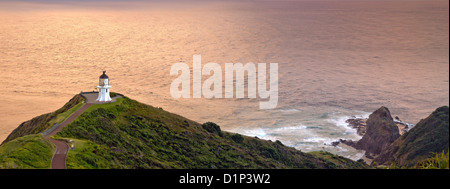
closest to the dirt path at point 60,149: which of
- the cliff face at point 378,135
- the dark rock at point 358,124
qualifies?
the cliff face at point 378,135

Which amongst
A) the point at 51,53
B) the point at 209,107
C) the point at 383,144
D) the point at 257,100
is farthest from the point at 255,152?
the point at 51,53

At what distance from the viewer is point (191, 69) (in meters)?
152

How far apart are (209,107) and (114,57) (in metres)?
57.8

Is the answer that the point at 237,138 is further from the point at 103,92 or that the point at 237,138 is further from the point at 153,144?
the point at 103,92

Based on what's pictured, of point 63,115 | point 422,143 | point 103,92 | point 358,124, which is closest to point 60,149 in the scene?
point 63,115

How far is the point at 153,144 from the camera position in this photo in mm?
46219

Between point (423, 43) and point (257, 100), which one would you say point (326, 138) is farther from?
point (423, 43)

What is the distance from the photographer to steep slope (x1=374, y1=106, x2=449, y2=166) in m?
72.7

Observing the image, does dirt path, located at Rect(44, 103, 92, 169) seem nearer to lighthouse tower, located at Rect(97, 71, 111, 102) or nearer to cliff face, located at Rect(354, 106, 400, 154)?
lighthouse tower, located at Rect(97, 71, 111, 102)

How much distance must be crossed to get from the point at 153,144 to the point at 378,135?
50.3 metres

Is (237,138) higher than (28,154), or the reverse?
(28,154)

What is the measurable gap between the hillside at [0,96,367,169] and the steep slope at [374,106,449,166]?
1759cm

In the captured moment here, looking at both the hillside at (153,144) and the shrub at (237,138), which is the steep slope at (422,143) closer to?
the hillside at (153,144)

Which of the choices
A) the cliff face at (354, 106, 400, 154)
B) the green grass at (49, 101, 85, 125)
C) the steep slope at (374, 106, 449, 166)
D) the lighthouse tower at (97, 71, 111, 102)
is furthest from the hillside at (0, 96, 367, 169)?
the cliff face at (354, 106, 400, 154)
